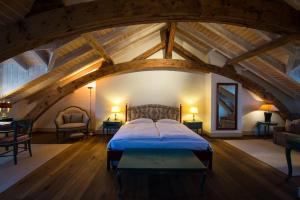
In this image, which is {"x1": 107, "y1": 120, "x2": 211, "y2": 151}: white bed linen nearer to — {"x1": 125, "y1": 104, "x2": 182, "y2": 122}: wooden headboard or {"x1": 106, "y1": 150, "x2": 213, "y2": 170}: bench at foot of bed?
{"x1": 106, "y1": 150, "x2": 213, "y2": 170}: bench at foot of bed

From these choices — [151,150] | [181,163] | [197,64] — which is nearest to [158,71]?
[197,64]

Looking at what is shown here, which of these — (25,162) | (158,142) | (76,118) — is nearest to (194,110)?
(158,142)

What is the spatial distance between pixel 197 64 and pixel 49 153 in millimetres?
5347

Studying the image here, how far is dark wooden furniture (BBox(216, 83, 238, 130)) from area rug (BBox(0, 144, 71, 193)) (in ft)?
17.2

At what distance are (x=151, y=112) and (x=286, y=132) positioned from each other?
4.31 m

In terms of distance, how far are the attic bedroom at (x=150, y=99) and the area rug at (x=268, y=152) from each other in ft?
0.10

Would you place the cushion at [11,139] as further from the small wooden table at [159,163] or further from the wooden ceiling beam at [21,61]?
the small wooden table at [159,163]

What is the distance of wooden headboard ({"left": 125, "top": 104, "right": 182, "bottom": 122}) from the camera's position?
7406 mm

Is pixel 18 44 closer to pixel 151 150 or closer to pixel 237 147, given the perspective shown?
pixel 151 150

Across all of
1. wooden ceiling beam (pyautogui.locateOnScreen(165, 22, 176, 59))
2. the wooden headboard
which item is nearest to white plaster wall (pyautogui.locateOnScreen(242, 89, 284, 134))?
the wooden headboard

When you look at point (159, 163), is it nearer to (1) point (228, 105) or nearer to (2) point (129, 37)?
(2) point (129, 37)

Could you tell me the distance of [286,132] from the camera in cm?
609

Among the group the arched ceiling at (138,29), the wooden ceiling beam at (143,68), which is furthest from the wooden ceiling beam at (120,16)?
the wooden ceiling beam at (143,68)

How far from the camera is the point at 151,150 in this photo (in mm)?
3783
